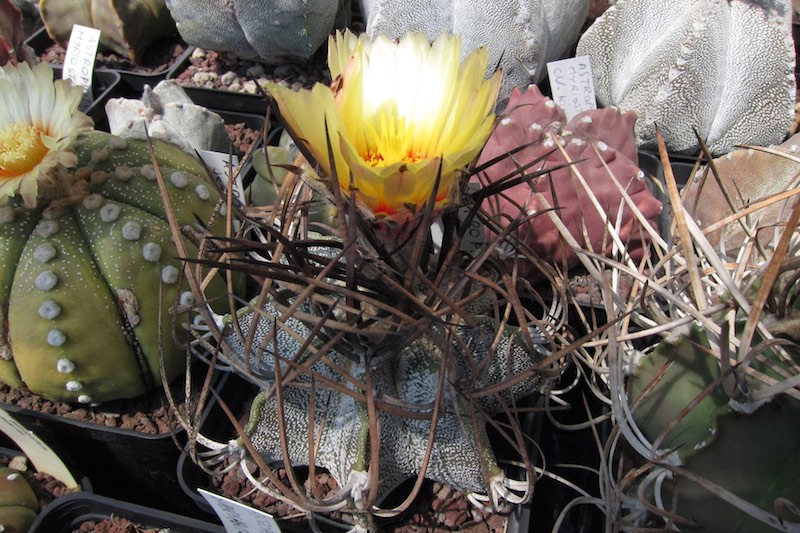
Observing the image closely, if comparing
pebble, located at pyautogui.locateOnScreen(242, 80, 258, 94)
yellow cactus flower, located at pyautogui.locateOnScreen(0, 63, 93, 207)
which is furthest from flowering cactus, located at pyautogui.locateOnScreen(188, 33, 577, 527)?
pebble, located at pyautogui.locateOnScreen(242, 80, 258, 94)

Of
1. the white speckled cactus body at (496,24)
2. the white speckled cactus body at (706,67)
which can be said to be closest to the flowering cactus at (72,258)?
the white speckled cactus body at (496,24)

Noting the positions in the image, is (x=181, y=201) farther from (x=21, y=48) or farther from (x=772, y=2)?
(x=772, y=2)

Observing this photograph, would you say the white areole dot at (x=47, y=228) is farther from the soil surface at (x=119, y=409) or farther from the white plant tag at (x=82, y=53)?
the white plant tag at (x=82, y=53)

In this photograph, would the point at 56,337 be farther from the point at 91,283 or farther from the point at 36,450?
the point at 36,450

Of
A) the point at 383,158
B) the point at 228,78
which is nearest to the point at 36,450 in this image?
the point at 383,158

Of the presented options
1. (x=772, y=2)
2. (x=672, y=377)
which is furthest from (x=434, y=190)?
(x=772, y=2)

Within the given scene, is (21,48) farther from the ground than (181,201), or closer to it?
farther from the ground
